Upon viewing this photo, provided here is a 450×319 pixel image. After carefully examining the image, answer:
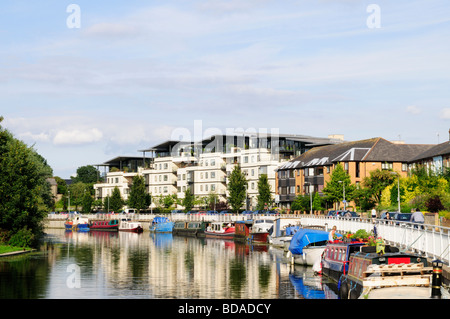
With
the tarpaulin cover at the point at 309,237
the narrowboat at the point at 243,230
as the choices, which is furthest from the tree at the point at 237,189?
the tarpaulin cover at the point at 309,237

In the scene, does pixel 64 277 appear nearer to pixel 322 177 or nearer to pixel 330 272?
pixel 330 272

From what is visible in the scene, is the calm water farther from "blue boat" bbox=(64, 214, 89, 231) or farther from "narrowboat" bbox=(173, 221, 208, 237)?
"blue boat" bbox=(64, 214, 89, 231)

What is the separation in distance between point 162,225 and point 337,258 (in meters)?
90.8

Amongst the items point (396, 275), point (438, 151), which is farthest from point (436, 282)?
point (438, 151)

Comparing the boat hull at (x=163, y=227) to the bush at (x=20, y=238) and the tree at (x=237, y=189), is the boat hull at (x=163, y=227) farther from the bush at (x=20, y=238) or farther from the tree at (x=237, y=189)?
the bush at (x=20, y=238)

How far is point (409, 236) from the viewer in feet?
148

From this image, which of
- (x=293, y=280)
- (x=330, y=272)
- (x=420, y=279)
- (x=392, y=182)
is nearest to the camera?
(x=420, y=279)

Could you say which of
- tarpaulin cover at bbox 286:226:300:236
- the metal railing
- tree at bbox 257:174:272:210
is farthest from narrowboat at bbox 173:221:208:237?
the metal railing

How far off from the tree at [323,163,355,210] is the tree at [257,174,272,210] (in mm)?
22966

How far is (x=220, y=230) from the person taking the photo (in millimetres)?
107312

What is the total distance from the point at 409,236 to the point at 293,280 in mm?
9013

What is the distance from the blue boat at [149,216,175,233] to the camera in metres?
128
